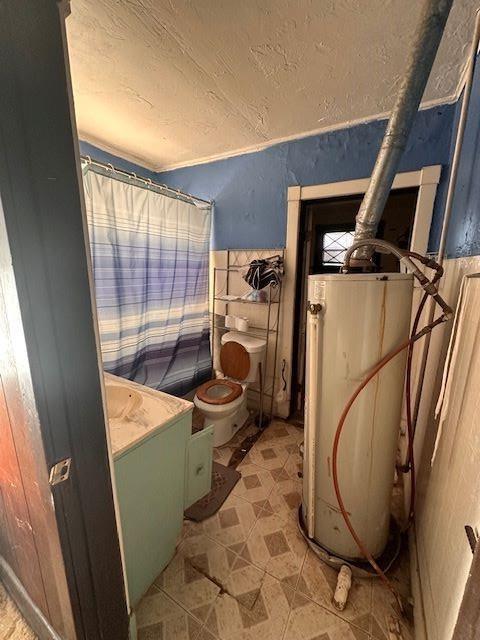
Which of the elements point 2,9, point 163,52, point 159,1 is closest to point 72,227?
point 2,9

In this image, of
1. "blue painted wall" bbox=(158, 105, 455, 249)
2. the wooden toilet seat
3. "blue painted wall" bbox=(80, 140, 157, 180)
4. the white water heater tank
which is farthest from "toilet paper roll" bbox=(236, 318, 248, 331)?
"blue painted wall" bbox=(80, 140, 157, 180)

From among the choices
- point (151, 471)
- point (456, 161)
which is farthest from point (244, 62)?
point (151, 471)

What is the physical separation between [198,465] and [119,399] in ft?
1.53

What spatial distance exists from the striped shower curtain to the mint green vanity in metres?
0.71

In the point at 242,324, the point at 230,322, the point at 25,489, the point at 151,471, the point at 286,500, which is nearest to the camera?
the point at 25,489

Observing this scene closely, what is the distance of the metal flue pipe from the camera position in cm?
80

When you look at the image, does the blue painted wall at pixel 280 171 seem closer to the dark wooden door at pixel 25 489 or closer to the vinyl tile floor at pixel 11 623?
the dark wooden door at pixel 25 489

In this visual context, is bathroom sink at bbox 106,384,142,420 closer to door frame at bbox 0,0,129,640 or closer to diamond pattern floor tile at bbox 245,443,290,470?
door frame at bbox 0,0,129,640

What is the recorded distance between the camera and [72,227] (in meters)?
0.52

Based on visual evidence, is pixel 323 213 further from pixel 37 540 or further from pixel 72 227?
pixel 37 540

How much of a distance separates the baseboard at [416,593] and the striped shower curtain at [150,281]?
1739 millimetres

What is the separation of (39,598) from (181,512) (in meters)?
0.50

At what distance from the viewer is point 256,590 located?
1059 mm

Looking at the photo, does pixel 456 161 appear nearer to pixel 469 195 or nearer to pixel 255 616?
pixel 469 195
